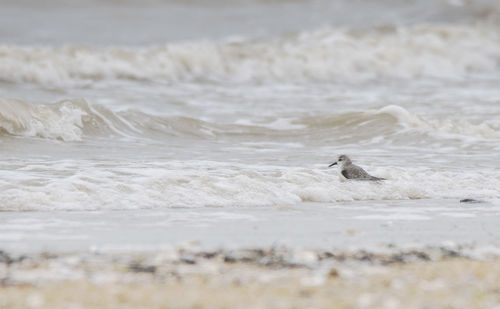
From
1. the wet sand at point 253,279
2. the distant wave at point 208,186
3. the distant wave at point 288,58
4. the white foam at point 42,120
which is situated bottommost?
the wet sand at point 253,279

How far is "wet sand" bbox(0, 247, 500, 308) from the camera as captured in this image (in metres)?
3.53

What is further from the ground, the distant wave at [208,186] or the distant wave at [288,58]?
the distant wave at [288,58]

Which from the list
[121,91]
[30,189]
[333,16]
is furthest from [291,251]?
[333,16]

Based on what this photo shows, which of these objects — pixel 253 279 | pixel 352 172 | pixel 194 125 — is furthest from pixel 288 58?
pixel 253 279

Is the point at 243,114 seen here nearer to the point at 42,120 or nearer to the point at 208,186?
the point at 42,120

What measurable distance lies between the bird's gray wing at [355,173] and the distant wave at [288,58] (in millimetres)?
7617

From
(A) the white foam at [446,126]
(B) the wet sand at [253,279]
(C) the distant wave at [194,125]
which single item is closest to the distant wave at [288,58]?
(C) the distant wave at [194,125]

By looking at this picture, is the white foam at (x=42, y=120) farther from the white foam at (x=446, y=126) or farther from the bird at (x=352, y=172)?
the white foam at (x=446, y=126)

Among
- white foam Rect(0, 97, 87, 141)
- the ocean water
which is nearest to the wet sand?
the ocean water

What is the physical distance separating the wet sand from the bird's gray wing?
2.04m

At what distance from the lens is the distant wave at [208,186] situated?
231 inches

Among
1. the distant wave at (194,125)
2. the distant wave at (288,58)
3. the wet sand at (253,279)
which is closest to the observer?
the wet sand at (253,279)

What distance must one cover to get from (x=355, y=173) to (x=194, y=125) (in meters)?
3.47

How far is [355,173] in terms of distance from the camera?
6684mm
